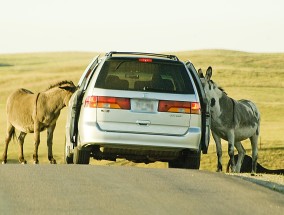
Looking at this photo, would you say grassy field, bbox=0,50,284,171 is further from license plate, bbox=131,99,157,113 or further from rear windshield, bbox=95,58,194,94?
license plate, bbox=131,99,157,113

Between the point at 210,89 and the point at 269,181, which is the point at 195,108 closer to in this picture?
the point at 269,181

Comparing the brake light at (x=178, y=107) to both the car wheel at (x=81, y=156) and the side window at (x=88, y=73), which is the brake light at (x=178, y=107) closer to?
the side window at (x=88, y=73)

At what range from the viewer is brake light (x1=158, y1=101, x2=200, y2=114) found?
16125 millimetres

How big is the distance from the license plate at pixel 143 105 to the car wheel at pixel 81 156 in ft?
4.29

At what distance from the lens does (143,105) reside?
1612 centimetres

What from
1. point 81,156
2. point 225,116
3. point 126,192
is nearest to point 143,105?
point 81,156

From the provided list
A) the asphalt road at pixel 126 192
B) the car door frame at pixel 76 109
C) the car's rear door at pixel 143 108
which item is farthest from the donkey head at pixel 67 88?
the asphalt road at pixel 126 192

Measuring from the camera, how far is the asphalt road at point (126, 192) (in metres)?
11.0

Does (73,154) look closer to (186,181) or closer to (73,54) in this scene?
(186,181)

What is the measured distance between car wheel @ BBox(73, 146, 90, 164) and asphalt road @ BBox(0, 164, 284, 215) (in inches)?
40.4

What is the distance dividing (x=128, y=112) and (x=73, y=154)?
257cm

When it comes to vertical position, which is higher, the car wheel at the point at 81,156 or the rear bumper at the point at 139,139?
the rear bumper at the point at 139,139

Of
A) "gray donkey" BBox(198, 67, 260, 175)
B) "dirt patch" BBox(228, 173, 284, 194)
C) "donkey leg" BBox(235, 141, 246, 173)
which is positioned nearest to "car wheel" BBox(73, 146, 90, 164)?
"dirt patch" BBox(228, 173, 284, 194)

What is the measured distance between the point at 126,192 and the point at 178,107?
3.91 meters
